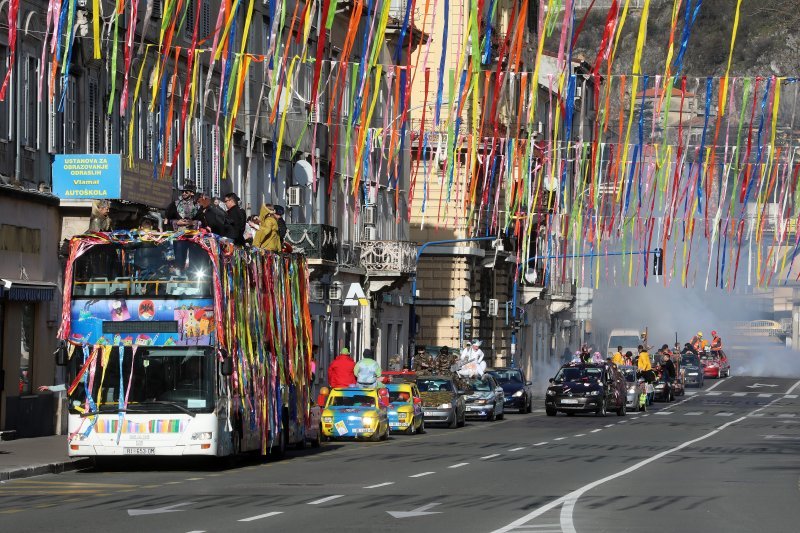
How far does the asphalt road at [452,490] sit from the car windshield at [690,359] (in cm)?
5204

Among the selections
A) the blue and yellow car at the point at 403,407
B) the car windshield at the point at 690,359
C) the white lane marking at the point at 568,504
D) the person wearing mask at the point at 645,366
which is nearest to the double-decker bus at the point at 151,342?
the white lane marking at the point at 568,504

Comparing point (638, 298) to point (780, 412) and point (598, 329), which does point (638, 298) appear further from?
point (780, 412)

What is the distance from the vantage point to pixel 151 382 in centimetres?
2606

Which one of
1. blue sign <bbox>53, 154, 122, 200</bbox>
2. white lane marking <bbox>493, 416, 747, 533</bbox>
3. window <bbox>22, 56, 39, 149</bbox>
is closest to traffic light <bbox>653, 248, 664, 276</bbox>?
blue sign <bbox>53, 154, 122, 200</bbox>

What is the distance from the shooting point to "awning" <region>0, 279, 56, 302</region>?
3244 cm

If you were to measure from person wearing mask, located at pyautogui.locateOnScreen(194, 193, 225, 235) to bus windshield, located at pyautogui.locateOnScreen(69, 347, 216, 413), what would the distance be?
1.93 m

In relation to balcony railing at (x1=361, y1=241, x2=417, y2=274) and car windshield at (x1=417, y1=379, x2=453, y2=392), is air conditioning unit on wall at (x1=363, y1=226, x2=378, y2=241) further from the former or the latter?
car windshield at (x1=417, y1=379, x2=453, y2=392)

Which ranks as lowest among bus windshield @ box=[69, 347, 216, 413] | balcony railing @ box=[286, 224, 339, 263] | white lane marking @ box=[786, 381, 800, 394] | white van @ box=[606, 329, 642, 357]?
white lane marking @ box=[786, 381, 800, 394]

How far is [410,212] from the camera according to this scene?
236 feet

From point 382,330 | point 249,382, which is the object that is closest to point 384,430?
point 249,382

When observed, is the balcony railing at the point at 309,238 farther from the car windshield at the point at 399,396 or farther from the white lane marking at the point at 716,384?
the white lane marking at the point at 716,384

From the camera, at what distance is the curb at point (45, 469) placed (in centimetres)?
2450

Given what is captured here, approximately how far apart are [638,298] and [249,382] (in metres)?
109

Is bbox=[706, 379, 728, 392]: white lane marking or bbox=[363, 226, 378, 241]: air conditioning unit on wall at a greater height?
bbox=[363, 226, 378, 241]: air conditioning unit on wall
